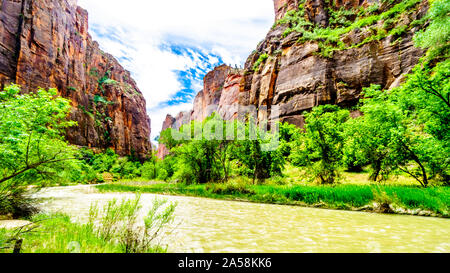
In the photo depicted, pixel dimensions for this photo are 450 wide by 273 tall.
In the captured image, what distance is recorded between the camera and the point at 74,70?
7075cm

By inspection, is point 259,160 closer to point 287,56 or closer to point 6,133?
point 6,133

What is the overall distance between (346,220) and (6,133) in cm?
1201

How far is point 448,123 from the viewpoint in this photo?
1142 centimetres

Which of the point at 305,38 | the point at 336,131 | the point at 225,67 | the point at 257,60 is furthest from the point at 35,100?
the point at 225,67

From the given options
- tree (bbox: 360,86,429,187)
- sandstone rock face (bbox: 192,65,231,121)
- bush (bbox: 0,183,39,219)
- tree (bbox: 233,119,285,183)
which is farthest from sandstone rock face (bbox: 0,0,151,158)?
tree (bbox: 360,86,429,187)

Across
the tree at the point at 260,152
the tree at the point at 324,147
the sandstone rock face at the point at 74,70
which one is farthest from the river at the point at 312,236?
the sandstone rock face at the point at 74,70

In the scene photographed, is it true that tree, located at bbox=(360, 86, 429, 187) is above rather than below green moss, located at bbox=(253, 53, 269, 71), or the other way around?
below

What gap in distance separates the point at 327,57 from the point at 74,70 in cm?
8352

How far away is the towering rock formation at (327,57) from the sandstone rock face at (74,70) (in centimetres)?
5822

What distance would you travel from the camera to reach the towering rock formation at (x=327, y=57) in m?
34.6

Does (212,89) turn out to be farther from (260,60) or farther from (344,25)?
(344,25)

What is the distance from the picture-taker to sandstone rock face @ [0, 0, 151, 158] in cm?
5044

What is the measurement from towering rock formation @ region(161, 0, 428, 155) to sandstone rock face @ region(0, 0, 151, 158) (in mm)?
58221

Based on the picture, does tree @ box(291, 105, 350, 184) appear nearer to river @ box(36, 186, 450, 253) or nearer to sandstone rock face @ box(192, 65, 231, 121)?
river @ box(36, 186, 450, 253)
